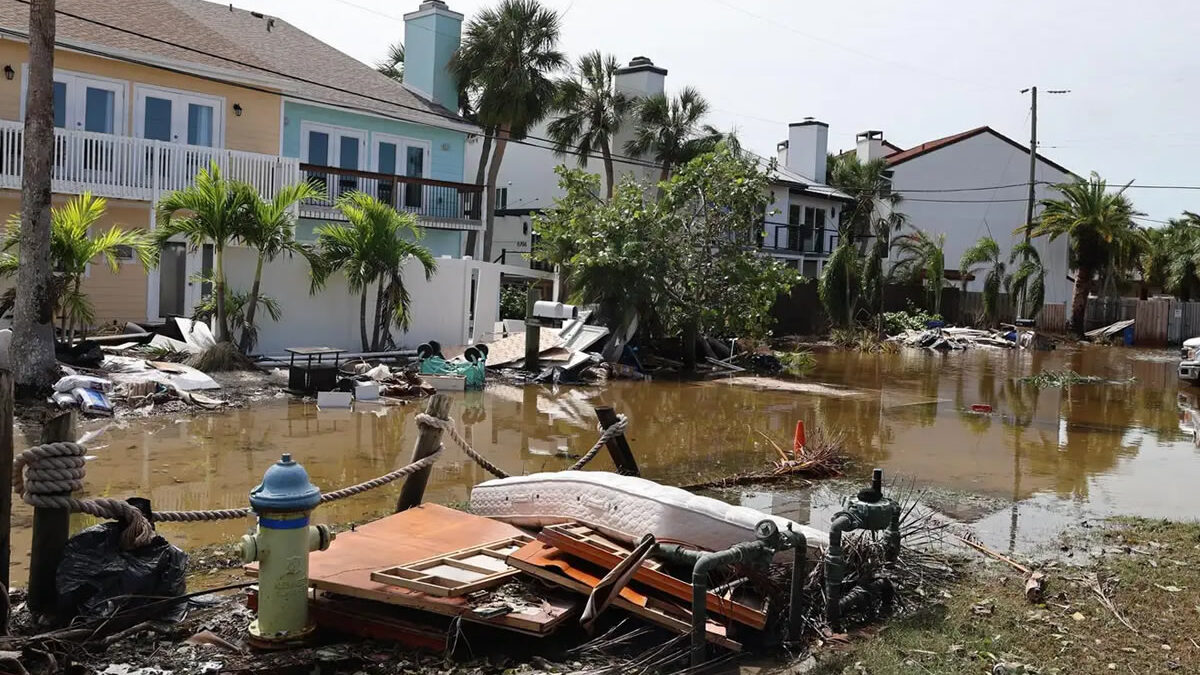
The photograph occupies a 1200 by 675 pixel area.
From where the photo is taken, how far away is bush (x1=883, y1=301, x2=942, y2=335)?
37.9 metres

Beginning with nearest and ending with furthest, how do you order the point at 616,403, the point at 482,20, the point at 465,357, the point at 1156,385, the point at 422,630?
the point at 422,630 < the point at 616,403 < the point at 465,357 < the point at 1156,385 < the point at 482,20

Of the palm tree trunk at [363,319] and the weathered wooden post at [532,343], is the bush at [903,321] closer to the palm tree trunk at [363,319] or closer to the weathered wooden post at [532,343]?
the weathered wooden post at [532,343]

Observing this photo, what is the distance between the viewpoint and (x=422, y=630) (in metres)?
5.55

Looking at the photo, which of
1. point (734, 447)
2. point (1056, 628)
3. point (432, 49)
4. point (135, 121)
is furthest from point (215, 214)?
point (432, 49)

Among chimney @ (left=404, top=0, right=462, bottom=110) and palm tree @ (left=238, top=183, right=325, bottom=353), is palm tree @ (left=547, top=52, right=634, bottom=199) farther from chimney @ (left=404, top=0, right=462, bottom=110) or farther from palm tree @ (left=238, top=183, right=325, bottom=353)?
palm tree @ (left=238, top=183, right=325, bottom=353)

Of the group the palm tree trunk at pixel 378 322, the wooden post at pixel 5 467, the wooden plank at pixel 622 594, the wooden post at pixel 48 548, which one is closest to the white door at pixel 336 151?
the palm tree trunk at pixel 378 322

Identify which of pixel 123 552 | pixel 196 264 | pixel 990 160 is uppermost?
pixel 990 160

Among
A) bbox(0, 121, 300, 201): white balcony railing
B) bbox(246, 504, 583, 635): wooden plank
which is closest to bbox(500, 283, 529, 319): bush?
bbox(0, 121, 300, 201): white balcony railing

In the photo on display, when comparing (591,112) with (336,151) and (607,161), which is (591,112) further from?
(336,151)

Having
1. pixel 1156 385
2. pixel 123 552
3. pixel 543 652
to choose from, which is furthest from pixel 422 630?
pixel 1156 385

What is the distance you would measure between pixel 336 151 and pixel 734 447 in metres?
16.1

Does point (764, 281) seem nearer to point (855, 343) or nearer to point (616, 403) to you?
point (616, 403)

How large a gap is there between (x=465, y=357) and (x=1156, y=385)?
675 inches

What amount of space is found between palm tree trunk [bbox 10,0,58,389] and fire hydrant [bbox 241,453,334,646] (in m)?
9.79
